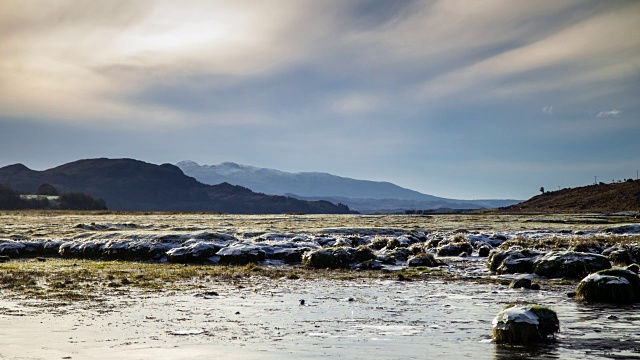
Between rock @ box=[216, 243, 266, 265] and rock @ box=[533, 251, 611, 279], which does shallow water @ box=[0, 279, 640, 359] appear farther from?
rock @ box=[216, 243, 266, 265]

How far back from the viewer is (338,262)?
1426 inches

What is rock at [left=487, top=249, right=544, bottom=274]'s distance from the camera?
102 ft

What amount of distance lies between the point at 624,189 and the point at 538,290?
144 meters

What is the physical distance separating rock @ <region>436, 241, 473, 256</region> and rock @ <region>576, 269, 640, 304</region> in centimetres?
2249

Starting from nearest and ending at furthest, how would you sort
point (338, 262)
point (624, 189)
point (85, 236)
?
point (338, 262)
point (85, 236)
point (624, 189)

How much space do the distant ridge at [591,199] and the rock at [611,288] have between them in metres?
113

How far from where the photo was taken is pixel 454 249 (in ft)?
145

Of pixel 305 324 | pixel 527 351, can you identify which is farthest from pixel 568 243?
pixel 527 351

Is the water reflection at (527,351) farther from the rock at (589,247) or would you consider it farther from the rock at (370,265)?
the rock at (589,247)

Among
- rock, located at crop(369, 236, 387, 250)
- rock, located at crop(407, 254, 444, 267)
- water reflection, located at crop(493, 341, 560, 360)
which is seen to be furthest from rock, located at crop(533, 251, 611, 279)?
rock, located at crop(369, 236, 387, 250)

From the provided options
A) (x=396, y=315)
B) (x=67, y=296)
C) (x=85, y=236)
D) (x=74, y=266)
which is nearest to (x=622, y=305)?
(x=396, y=315)

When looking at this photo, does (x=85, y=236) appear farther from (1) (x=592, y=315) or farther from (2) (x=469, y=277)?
→ (1) (x=592, y=315)

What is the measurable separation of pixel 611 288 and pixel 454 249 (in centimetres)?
2408

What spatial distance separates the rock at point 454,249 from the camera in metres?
43.7
